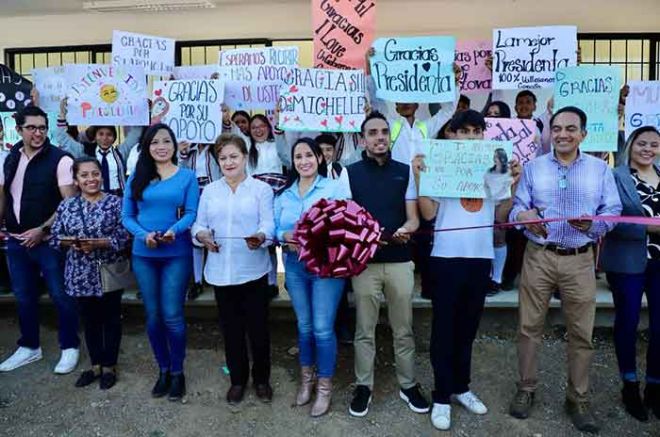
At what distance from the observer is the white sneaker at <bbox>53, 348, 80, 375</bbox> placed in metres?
4.34

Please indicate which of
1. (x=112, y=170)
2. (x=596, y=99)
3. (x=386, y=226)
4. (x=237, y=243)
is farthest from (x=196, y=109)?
(x=596, y=99)

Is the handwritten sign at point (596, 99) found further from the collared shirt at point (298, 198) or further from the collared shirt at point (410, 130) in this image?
the collared shirt at point (298, 198)

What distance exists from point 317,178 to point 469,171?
0.92 meters

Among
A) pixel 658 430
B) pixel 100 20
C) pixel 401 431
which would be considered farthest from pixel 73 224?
pixel 100 20

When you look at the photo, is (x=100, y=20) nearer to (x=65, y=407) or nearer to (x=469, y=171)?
(x=65, y=407)

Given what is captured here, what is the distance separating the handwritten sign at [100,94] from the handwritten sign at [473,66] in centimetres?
283

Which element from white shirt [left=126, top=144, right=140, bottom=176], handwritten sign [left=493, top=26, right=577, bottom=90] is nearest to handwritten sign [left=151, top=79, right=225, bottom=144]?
white shirt [left=126, top=144, right=140, bottom=176]

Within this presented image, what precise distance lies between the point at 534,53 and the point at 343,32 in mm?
1547

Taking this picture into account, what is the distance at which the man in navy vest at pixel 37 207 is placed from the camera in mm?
4238

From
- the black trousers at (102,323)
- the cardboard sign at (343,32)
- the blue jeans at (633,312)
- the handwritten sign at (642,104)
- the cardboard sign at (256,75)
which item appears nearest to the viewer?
the blue jeans at (633,312)

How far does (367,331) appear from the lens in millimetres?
3627

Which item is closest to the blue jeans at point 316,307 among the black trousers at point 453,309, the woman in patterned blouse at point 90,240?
the black trousers at point 453,309

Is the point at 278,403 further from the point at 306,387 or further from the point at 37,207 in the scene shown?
the point at 37,207

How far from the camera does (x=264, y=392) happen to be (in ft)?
12.7
